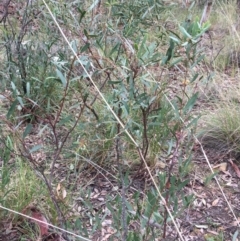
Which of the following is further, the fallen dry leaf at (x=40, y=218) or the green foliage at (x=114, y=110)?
the fallen dry leaf at (x=40, y=218)

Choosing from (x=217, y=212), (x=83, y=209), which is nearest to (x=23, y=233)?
(x=83, y=209)

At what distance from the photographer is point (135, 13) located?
2.84 m

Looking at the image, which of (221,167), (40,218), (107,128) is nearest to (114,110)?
(40,218)

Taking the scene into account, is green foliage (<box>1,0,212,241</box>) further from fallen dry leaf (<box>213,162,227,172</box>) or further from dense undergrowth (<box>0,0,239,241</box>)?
fallen dry leaf (<box>213,162,227,172</box>)

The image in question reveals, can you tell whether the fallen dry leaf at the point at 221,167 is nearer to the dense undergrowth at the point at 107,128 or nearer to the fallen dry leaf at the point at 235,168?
the fallen dry leaf at the point at 235,168

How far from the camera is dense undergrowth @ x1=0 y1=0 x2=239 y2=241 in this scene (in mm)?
1598

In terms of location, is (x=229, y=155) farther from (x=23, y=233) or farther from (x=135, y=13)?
(x=23, y=233)

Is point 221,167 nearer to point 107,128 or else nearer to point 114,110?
point 107,128

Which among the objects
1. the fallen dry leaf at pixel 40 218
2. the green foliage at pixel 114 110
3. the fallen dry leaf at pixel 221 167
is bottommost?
the fallen dry leaf at pixel 40 218

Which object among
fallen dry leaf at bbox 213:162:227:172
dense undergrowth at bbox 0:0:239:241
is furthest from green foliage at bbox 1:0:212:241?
fallen dry leaf at bbox 213:162:227:172

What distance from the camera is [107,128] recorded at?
2.66m

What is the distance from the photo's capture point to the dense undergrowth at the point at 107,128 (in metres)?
1.60

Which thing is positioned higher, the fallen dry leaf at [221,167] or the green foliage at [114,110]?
the green foliage at [114,110]

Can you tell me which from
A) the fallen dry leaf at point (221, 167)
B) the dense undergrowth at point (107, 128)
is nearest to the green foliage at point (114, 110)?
the dense undergrowth at point (107, 128)
